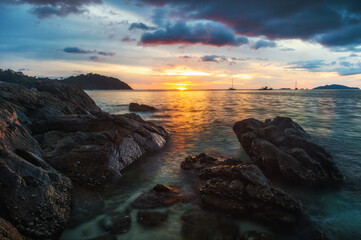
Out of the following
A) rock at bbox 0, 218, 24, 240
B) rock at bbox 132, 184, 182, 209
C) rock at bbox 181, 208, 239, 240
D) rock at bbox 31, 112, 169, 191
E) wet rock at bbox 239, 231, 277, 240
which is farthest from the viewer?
rock at bbox 31, 112, 169, 191

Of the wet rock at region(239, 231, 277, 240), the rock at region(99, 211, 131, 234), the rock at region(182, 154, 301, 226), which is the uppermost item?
the rock at region(182, 154, 301, 226)

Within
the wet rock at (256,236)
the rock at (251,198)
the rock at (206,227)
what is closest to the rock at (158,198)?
the rock at (206,227)

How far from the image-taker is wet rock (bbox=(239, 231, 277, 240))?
543 cm

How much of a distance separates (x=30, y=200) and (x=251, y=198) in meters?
5.77

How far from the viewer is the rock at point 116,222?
18.5ft

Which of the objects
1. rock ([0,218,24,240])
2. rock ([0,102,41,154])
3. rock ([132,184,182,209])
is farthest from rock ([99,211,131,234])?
rock ([0,102,41,154])

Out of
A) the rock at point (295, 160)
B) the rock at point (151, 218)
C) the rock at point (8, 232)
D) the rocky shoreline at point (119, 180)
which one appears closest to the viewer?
the rock at point (8, 232)

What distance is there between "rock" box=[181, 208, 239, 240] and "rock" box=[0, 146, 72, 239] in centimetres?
323

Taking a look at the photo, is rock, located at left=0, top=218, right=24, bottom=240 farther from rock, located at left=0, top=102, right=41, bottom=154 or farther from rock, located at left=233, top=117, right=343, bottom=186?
rock, located at left=233, top=117, right=343, bottom=186

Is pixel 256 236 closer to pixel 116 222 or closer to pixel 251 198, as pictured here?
pixel 251 198

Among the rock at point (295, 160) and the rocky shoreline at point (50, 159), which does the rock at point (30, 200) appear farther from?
Answer: the rock at point (295, 160)

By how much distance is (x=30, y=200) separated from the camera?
494 centimetres

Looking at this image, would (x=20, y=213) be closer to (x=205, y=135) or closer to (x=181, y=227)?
(x=181, y=227)

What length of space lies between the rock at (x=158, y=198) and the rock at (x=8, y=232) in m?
3.07
